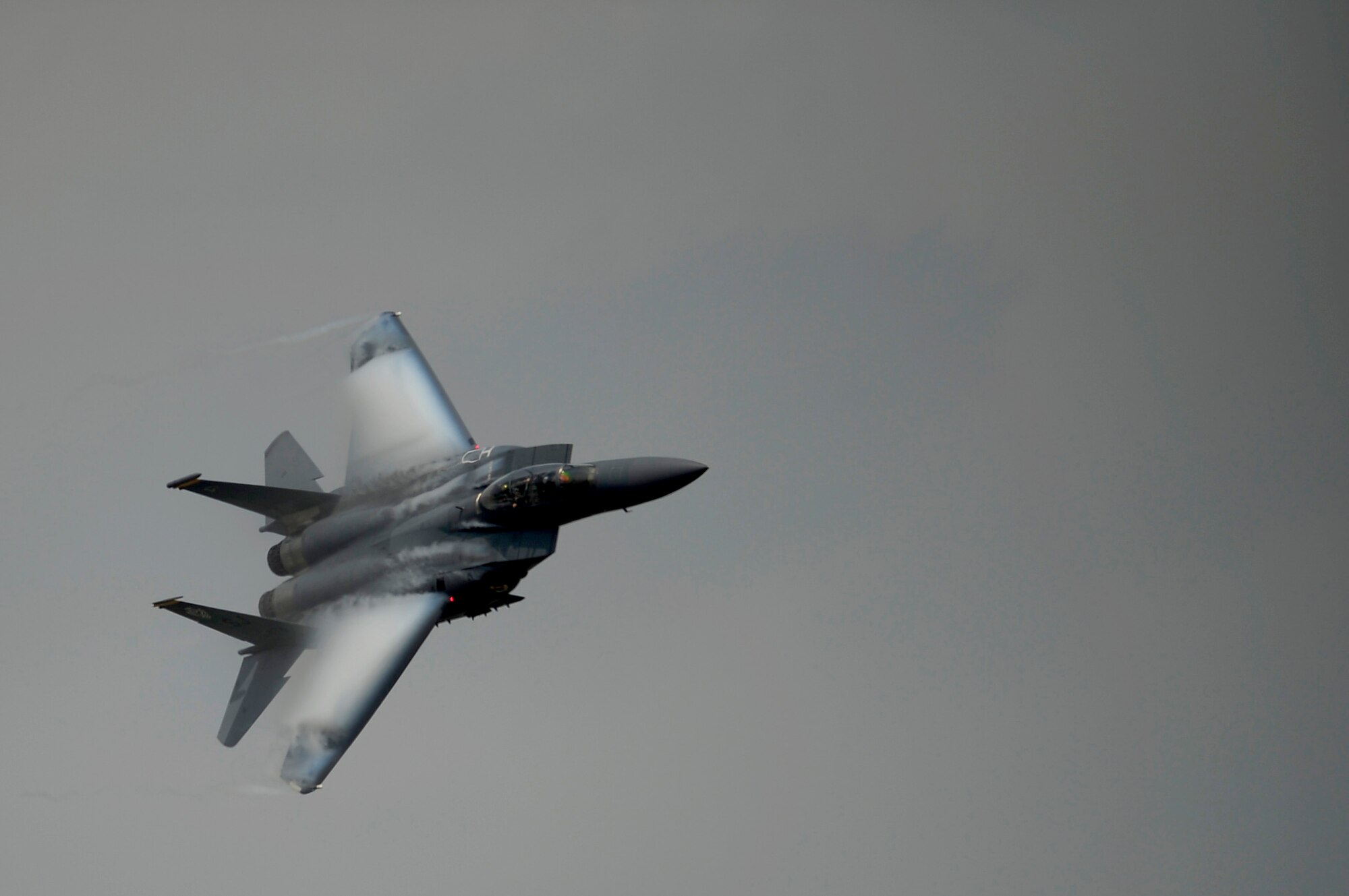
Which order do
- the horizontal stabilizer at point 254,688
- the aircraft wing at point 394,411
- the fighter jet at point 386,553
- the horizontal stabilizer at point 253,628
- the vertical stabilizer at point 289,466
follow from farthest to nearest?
the vertical stabilizer at point 289,466 → the aircraft wing at point 394,411 → the horizontal stabilizer at point 254,688 → the horizontal stabilizer at point 253,628 → the fighter jet at point 386,553

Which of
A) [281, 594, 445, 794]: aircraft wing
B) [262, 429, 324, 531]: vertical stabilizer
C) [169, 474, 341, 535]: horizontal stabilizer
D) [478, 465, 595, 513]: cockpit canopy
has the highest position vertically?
[262, 429, 324, 531]: vertical stabilizer

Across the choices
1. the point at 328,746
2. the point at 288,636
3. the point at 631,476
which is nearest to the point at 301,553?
the point at 288,636

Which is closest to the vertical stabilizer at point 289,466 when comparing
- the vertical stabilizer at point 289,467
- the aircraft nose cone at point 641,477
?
the vertical stabilizer at point 289,467

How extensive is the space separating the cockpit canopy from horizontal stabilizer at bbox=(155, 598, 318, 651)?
627cm

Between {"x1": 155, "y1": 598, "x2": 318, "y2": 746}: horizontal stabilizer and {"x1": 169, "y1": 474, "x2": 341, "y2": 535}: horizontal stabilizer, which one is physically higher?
{"x1": 169, "y1": 474, "x2": 341, "y2": 535}: horizontal stabilizer

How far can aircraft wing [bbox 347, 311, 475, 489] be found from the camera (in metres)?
55.3

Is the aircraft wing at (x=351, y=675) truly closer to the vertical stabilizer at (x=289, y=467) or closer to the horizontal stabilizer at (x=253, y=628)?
the horizontal stabilizer at (x=253, y=628)

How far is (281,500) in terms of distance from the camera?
5494 centimetres

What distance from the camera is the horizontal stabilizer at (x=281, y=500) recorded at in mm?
54719

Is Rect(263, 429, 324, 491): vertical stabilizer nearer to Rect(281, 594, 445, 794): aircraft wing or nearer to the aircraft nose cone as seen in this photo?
Rect(281, 594, 445, 794): aircraft wing

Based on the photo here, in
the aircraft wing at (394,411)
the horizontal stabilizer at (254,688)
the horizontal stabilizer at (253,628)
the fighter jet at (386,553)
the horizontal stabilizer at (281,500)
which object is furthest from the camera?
the aircraft wing at (394,411)

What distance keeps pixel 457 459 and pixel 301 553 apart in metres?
5.08

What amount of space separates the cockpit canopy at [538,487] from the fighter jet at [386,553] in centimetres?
4

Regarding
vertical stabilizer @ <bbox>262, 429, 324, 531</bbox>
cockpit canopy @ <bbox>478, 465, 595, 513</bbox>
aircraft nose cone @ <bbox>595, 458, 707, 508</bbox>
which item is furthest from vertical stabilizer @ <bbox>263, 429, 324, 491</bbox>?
aircraft nose cone @ <bbox>595, 458, 707, 508</bbox>
